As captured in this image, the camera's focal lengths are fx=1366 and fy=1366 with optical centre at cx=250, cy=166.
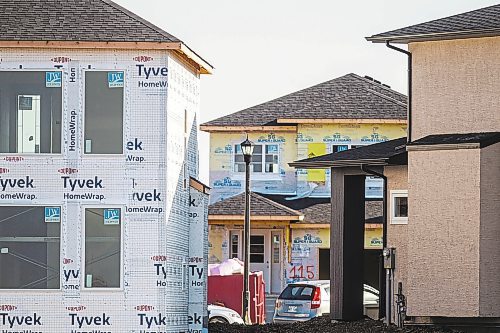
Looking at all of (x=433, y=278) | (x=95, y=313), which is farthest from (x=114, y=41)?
(x=433, y=278)

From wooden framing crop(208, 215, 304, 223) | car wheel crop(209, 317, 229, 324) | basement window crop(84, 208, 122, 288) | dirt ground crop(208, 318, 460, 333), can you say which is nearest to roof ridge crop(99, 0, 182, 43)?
basement window crop(84, 208, 122, 288)

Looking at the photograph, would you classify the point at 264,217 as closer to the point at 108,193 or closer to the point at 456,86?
the point at 108,193

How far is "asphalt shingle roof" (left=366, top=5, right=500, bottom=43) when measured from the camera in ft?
81.3

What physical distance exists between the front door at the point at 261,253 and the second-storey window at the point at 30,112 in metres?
21.5

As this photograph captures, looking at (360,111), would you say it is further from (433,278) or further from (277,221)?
(433,278)

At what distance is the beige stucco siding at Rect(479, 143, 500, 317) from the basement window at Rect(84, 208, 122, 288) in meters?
6.64

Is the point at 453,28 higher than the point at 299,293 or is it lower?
higher

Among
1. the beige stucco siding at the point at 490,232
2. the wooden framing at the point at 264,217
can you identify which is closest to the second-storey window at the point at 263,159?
the wooden framing at the point at 264,217

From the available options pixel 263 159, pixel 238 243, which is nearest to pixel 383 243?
pixel 238 243

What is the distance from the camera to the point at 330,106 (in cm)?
4906

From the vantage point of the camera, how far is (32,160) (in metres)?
25.4

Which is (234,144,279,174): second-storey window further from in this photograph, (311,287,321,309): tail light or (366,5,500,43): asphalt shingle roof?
(366,5,500,43): asphalt shingle roof

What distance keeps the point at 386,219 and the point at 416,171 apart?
333cm

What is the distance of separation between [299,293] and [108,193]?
1140 centimetres
